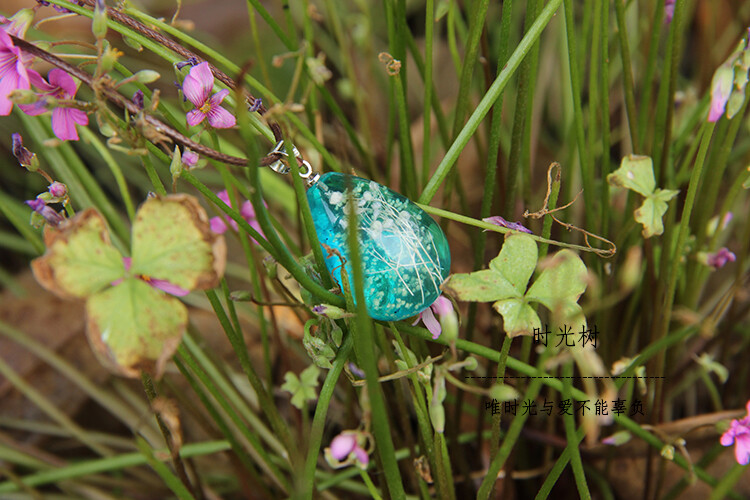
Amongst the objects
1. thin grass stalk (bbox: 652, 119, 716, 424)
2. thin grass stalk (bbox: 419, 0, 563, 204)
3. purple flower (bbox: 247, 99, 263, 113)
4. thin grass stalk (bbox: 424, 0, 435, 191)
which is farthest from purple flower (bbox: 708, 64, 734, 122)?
purple flower (bbox: 247, 99, 263, 113)

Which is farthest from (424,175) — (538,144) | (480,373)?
(538,144)

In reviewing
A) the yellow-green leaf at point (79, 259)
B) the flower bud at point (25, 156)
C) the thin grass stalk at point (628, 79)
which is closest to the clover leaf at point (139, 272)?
the yellow-green leaf at point (79, 259)

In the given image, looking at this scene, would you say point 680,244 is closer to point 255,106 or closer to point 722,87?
point 722,87

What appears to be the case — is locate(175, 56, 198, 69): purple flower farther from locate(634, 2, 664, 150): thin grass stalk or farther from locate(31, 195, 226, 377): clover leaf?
locate(634, 2, 664, 150): thin grass stalk

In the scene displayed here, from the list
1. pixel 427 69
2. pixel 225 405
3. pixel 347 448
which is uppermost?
pixel 427 69

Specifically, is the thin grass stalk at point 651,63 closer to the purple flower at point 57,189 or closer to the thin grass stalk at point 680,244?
the thin grass stalk at point 680,244

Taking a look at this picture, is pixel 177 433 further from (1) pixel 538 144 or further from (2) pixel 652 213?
(1) pixel 538 144

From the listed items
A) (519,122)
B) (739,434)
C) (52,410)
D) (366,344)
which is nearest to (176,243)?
(366,344)
